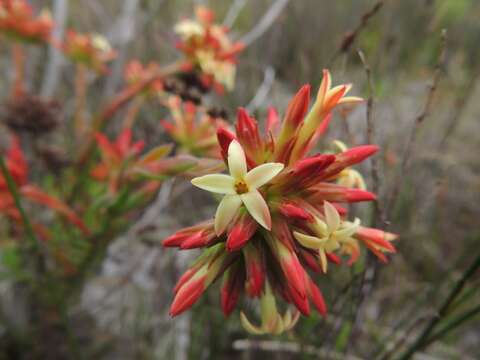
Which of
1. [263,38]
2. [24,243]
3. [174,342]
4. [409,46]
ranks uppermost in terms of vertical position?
[263,38]

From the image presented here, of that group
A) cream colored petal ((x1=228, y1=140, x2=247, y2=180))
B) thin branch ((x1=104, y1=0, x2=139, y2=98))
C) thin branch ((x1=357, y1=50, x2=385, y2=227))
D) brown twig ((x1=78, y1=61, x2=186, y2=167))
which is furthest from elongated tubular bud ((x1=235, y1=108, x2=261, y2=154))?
thin branch ((x1=104, y1=0, x2=139, y2=98))

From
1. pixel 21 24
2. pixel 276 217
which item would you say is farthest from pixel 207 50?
pixel 276 217

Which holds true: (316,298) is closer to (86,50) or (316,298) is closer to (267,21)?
(86,50)

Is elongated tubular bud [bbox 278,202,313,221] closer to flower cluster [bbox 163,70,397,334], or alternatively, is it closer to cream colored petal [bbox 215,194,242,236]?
flower cluster [bbox 163,70,397,334]

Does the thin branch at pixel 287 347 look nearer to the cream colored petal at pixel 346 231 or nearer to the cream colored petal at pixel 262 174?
the cream colored petal at pixel 346 231

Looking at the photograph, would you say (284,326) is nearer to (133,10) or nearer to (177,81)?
(177,81)

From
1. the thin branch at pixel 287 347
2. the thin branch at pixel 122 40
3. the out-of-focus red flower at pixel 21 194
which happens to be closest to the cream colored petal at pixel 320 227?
the thin branch at pixel 287 347

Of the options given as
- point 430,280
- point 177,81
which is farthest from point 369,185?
point 177,81
